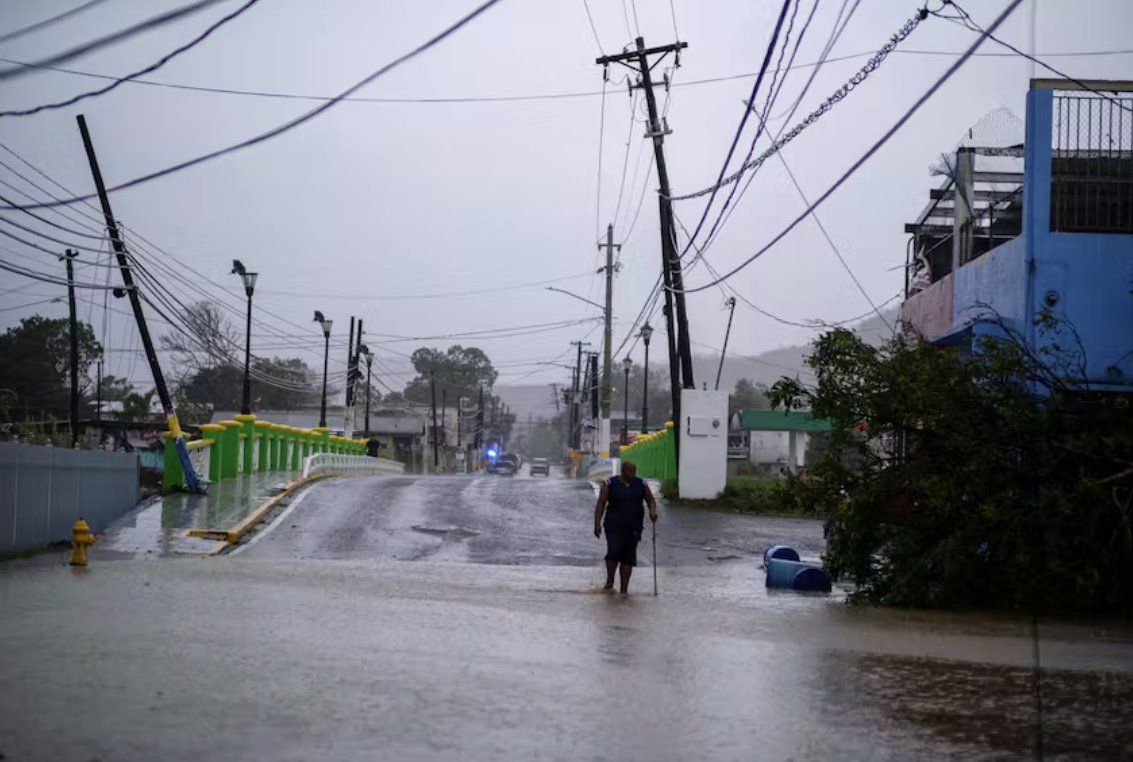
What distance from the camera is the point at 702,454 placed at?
28.8 meters

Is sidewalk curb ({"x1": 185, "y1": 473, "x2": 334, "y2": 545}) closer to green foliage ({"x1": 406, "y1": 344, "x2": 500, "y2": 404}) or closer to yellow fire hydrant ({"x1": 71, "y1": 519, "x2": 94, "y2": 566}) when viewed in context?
yellow fire hydrant ({"x1": 71, "y1": 519, "x2": 94, "y2": 566})

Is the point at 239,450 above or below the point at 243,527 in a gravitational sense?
above

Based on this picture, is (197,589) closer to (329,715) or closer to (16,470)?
(16,470)

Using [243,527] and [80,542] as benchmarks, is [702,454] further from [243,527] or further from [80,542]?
[80,542]

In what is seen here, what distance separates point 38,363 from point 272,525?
125 feet

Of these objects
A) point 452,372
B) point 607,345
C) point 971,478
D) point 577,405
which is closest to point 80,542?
point 971,478

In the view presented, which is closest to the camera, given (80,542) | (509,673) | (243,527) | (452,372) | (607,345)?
(509,673)

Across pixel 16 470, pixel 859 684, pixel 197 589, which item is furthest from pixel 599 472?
pixel 859 684

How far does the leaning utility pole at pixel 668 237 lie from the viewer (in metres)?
30.2

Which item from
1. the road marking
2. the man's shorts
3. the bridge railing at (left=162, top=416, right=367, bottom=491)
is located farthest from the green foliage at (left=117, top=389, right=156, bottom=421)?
the man's shorts

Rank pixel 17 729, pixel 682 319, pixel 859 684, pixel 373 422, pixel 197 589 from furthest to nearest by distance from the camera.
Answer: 1. pixel 373 422
2. pixel 682 319
3. pixel 197 589
4. pixel 859 684
5. pixel 17 729

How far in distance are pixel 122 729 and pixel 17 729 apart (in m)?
0.50

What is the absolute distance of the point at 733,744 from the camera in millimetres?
7008

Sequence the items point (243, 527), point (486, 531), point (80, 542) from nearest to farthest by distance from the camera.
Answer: point (80, 542), point (243, 527), point (486, 531)
